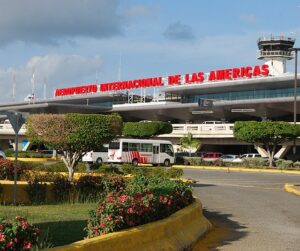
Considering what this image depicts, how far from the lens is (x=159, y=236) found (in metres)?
8.84

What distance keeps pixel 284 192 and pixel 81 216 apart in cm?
1318

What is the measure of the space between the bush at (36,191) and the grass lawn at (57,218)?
114 cm

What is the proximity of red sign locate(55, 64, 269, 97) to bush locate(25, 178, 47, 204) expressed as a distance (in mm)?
72019

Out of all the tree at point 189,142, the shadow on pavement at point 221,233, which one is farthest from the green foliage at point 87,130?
the tree at point 189,142

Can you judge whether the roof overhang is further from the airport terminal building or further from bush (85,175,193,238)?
bush (85,175,193,238)

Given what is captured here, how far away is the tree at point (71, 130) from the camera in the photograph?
2103 centimetres

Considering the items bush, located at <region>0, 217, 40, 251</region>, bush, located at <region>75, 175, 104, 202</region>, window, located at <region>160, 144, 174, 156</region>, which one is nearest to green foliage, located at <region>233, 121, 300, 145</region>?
window, located at <region>160, 144, 174, 156</region>

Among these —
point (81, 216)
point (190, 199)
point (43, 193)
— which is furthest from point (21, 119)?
point (190, 199)

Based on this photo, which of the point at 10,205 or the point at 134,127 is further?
the point at 134,127

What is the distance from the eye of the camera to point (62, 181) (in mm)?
16188

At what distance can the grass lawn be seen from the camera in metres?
9.20

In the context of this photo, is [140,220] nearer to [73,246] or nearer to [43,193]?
[73,246]

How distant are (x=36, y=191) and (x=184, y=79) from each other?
80.1 meters

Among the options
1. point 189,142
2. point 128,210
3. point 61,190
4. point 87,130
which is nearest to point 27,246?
point 128,210
